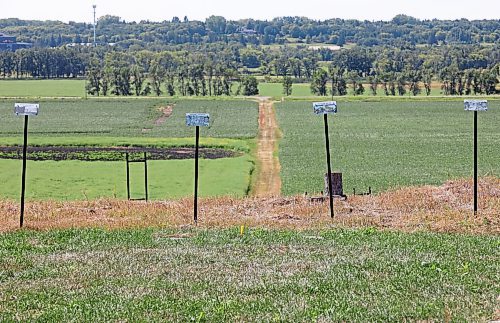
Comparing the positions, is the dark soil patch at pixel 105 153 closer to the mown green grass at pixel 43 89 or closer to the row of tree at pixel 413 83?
the mown green grass at pixel 43 89

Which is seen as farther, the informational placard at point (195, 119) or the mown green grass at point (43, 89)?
the mown green grass at point (43, 89)

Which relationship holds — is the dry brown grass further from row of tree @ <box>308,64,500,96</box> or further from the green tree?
the green tree

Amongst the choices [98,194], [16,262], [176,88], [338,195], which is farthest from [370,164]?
[176,88]

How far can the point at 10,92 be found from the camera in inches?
5295

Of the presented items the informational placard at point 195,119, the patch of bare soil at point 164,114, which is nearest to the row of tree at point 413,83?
the patch of bare soil at point 164,114

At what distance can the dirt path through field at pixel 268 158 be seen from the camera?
135 feet

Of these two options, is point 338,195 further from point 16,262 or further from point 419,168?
point 419,168

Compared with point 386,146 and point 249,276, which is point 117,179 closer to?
point 386,146

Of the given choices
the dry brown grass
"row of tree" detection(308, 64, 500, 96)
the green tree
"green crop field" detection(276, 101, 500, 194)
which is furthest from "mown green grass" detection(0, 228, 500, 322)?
the green tree

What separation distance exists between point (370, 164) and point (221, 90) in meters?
102

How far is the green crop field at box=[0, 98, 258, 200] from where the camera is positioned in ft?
132

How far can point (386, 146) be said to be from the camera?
5978 cm

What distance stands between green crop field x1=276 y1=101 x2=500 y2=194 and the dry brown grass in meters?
12.9

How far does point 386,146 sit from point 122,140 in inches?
825
